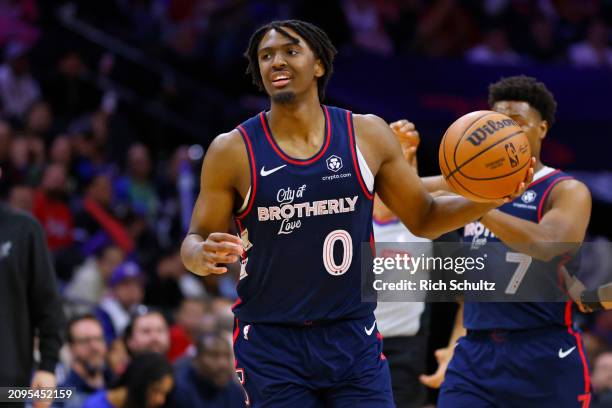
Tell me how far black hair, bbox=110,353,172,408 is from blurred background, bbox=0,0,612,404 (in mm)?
1379

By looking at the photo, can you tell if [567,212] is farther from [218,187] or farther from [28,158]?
[28,158]

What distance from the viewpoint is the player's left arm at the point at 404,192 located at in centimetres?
463

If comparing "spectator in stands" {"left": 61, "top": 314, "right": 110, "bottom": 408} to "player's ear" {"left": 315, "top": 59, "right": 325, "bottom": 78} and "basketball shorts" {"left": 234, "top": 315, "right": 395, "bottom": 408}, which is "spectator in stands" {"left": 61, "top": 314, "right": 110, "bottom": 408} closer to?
"basketball shorts" {"left": 234, "top": 315, "right": 395, "bottom": 408}

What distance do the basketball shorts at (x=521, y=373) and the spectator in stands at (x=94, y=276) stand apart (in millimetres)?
5308

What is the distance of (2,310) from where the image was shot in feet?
17.7

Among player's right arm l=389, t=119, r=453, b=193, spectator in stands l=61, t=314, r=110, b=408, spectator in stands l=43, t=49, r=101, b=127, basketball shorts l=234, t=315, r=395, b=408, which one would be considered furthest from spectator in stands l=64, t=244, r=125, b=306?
basketball shorts l=234, t=315, r=395, b=408

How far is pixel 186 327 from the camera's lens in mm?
9688

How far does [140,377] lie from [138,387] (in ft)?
0.23

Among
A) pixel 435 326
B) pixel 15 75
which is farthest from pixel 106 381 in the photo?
pixel 15 75

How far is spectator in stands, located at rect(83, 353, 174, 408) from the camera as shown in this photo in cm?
704

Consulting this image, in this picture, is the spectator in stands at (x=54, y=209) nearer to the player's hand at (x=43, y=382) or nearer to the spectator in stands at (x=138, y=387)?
the spectator in stands at (x=138, y=387)

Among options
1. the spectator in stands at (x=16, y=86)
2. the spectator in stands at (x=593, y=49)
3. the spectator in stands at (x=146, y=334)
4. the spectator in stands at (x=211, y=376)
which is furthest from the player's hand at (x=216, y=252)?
the spectator in stands at (x=593, y=49)

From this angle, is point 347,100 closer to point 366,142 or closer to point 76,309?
point 76,309

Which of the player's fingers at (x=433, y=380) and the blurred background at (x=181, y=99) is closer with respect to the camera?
the player's fingers at (x=433, y=380)
